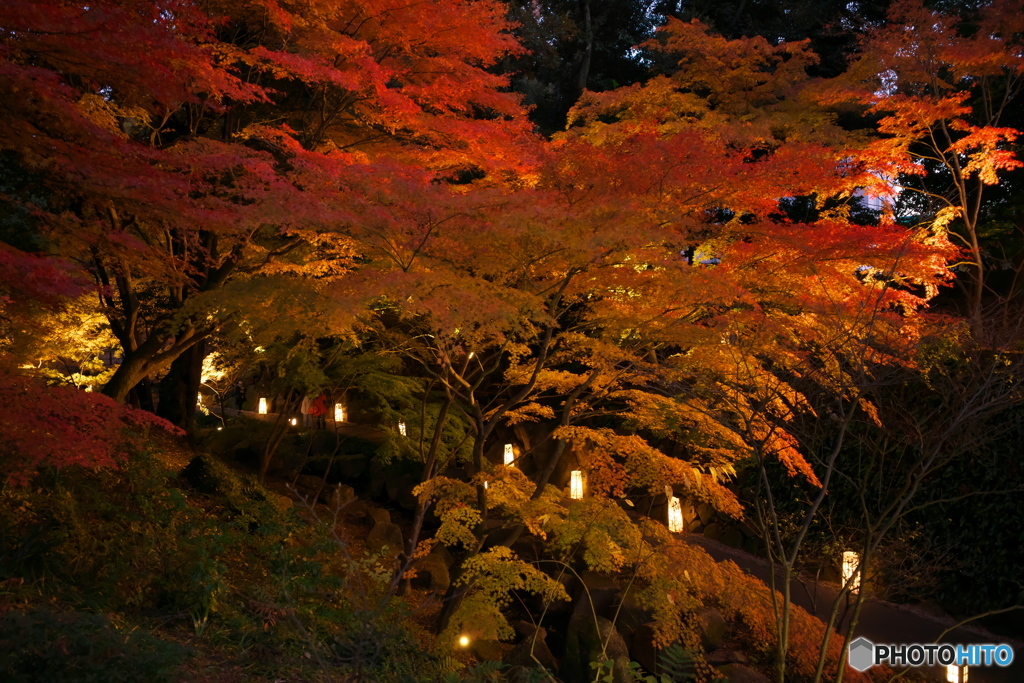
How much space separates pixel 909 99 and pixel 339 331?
9431 mm

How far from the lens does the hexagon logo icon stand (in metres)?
8.06

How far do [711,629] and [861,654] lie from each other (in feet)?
6.04

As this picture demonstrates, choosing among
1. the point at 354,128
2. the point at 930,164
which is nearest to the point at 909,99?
the point at 930,164

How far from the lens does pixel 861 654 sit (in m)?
8.36

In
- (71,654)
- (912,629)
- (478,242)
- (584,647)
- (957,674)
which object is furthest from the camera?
(912,629)

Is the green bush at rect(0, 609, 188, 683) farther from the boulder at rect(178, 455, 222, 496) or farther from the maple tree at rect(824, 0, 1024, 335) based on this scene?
the maple tree at rect(824, 0, 1024, 335)

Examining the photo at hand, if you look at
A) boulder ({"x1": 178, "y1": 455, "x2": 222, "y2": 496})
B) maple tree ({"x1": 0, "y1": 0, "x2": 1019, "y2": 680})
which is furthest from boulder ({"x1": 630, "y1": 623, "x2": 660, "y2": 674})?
boulder ({"x1": 178, "y1": 455, "x2": 222, "y2": 496})

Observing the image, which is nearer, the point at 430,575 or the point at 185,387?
the point at 430,575

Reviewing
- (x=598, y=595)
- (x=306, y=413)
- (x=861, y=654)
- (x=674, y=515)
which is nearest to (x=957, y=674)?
(x=861, y=654)

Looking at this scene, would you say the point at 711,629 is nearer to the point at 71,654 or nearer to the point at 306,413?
the point at 71,654

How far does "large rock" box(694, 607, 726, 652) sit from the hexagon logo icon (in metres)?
1.71

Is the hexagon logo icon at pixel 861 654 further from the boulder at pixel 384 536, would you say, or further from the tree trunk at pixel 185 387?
the tree trunk at pixel 185 387

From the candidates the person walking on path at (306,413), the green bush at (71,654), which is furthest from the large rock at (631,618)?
the person walking on path at (306,413)

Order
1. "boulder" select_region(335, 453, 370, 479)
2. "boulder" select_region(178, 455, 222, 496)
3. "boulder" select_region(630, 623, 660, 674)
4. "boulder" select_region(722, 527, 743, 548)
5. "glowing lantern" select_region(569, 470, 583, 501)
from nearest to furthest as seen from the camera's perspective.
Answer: "boulder" select_region(178, 455, 222, 496), "boulder" select_region(630, 623, 660, 674), "glowing lantern" select_region(569, 470, 583, 501), "boulder" select_region(722, 527, 743, 548), "boulder" select_region(335, 453, 370, 479)
